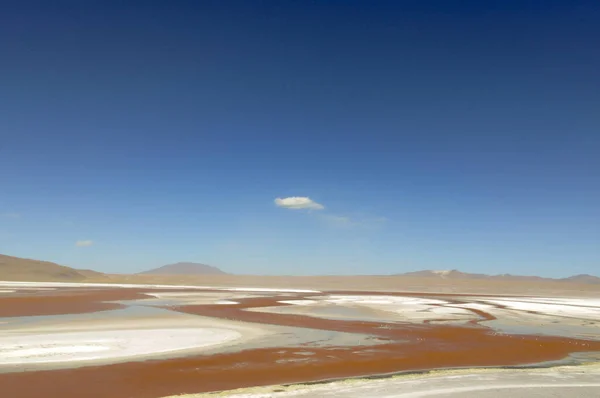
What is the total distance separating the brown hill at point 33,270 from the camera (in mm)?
112100

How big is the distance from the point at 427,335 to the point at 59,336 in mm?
16344

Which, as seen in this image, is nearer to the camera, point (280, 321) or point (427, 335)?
point (427, 335)

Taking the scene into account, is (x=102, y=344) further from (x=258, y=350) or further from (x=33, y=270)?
(x=33, y=270)

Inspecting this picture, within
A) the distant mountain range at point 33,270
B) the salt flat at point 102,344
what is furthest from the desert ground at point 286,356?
the distant mountain range at point 33,270

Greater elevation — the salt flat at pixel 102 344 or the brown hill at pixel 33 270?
the brown hill at pixel 33 270

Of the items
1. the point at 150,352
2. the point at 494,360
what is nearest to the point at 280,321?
the point at 150,352

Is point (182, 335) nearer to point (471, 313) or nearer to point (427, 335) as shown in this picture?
point (427, 335)

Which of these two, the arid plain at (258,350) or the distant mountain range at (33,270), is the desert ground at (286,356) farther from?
the distant mountain range at (33,270)

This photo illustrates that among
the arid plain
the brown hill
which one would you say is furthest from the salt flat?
the brown hill

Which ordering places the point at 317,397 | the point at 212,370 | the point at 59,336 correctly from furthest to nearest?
the point at 59,336 < the point at 212,370 < the point at 317,397

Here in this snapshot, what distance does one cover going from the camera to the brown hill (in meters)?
112

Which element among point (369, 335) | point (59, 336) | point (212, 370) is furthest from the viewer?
point (369, 335)

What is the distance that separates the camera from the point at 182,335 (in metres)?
21.9

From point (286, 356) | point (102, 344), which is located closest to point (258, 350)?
point (286, 356)
